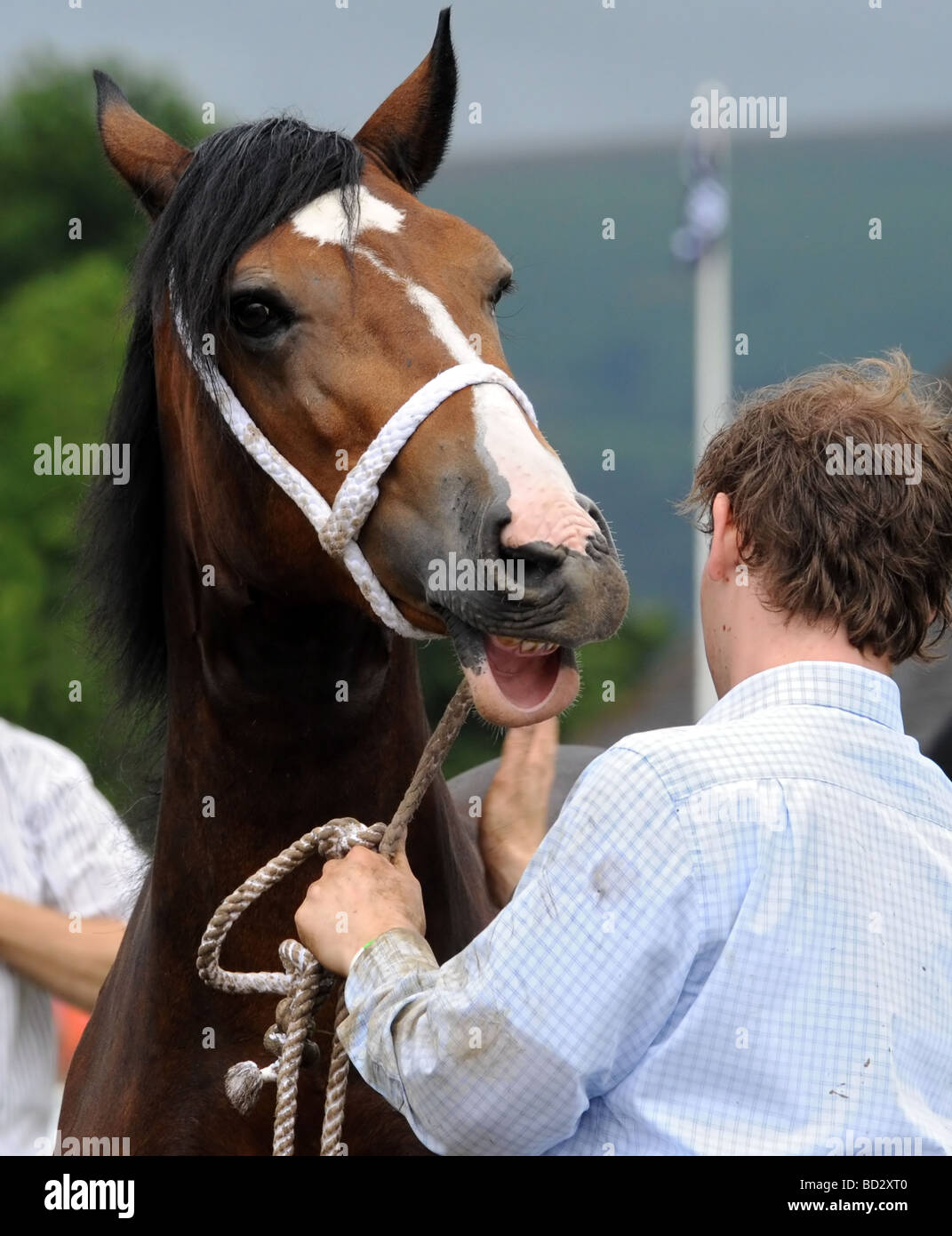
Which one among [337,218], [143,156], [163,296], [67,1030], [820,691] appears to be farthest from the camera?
[67,1030]

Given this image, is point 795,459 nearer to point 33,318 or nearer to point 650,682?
point 33,318

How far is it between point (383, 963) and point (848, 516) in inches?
29.5

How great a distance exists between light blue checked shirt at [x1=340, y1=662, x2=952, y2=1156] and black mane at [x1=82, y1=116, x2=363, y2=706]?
111cm

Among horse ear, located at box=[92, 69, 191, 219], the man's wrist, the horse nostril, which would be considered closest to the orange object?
the man's wrist

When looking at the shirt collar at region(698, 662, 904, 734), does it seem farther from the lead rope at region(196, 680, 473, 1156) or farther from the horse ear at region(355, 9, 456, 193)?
the horse ear at region(355, 9, 456, 193)

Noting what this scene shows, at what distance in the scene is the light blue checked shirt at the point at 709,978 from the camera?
142 centimetres

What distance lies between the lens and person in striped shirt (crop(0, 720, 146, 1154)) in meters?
2.97

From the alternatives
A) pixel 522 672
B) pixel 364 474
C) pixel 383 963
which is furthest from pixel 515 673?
pixel 383 963

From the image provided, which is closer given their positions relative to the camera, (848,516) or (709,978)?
(709,978)

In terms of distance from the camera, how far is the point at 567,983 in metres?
1.43

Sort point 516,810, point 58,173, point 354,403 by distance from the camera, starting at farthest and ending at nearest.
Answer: point 58,173 < point 516,810 < point 354,403

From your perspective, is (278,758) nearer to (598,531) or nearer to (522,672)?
(522,672)

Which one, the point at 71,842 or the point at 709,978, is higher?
the point at 709,978
